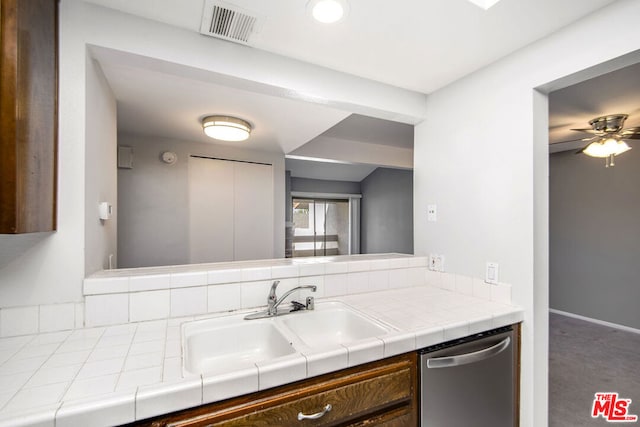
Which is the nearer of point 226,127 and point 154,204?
point 226,127

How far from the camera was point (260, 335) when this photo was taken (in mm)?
1387

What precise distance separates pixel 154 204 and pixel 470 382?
3.14 metres

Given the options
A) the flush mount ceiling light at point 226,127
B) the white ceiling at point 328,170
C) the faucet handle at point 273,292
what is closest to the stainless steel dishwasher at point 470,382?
the faucet handle at point 273,292

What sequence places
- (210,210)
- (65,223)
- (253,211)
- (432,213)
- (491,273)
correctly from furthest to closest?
(253,211), (210,210), (432,213), (491,273), (65,223)

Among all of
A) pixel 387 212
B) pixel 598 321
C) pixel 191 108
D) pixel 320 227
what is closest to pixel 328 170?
pixel 320 227

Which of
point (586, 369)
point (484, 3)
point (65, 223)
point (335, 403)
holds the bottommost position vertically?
point (586, 369)

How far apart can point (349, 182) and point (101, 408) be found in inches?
235

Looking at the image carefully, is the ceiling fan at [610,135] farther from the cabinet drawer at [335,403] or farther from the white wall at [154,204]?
the white wall at [154,204]

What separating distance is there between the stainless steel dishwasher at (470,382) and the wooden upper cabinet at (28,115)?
5.01ft

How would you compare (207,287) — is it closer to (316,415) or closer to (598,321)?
(316,415)

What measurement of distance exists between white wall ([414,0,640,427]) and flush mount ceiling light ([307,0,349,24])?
1001 millimetres

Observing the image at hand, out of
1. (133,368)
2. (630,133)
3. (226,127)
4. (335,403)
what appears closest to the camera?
(133,368)

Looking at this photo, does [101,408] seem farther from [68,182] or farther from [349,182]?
[349,182]

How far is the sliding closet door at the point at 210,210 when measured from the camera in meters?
3.26
